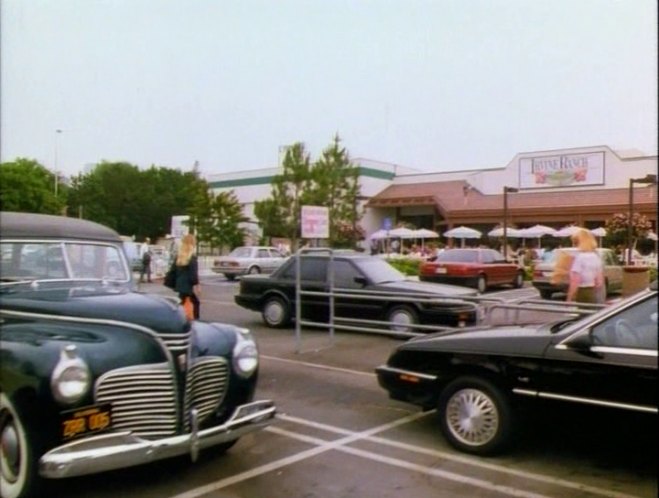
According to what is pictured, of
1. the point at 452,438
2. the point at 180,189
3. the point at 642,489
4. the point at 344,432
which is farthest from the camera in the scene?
the point at 180,189

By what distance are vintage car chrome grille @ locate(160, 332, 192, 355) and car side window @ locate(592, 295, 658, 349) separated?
2.85m

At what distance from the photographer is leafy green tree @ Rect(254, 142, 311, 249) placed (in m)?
44.1

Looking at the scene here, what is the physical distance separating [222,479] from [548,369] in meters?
2.53

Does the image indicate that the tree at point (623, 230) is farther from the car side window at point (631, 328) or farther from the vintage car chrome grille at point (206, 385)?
the vintage car chrome grille at point (206, 385)

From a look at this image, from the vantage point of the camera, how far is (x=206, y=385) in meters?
4.88

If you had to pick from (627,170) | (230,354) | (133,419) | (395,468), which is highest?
(627,170)

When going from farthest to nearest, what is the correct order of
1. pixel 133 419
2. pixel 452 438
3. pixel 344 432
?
pixel 344 432 → pixel 452 438 → pixel 133 419

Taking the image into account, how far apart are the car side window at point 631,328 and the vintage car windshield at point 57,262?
4.31 m

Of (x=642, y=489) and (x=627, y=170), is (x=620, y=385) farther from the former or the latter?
(x=627, y=170)

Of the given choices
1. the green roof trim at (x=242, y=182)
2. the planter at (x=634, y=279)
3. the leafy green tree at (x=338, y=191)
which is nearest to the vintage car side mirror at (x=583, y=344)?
the planter at (x=634, y=279)

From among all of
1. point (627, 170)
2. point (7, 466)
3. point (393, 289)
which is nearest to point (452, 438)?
point (7, 466)

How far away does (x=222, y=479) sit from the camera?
4.87 metres

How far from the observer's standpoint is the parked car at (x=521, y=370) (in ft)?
14.7

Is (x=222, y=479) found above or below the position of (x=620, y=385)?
below
